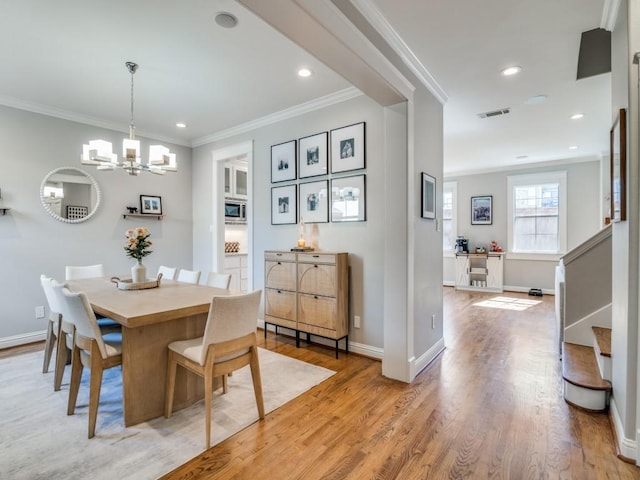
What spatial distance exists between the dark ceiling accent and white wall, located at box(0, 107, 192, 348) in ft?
17.0

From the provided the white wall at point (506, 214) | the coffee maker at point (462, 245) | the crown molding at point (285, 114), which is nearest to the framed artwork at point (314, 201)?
the crown molding at point (285, 114)

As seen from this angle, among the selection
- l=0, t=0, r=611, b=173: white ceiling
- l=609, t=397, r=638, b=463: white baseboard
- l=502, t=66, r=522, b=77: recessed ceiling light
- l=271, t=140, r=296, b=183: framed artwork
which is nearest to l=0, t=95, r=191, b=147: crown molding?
l=0, t=0, r=611, b=173: white ceiling

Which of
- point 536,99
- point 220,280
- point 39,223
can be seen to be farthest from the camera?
point 39,223

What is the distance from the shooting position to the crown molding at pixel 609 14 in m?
1.98

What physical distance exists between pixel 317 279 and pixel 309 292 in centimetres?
18

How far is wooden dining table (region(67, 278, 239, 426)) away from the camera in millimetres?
1990

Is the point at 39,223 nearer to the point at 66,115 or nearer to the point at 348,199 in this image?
the point at 66,115

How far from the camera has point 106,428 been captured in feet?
6.72

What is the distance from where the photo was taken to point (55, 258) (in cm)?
388

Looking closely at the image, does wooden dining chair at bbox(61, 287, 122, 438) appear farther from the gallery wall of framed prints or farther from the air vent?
the air vent

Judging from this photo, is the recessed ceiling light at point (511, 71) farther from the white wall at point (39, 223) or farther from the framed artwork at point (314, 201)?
the white wall at point (39, 223)

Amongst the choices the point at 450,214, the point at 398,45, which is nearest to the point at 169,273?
the point at 398,45

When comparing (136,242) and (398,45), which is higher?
(398,45)

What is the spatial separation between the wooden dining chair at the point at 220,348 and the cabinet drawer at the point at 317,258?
4.08 ft
